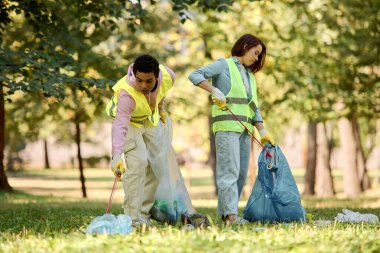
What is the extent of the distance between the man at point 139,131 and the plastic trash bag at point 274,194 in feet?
4.03

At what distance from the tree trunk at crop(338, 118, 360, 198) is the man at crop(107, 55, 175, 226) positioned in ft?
54.4

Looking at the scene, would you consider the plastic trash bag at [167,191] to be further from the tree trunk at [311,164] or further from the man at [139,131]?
the tree trunk at [311,164]

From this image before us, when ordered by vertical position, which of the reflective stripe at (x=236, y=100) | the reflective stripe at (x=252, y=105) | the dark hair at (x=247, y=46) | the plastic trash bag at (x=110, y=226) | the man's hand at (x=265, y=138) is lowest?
the plastic trash bag at (x=110, y=226)

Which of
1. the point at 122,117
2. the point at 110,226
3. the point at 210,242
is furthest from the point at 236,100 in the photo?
the point at 210,242

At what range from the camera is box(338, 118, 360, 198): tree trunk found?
23125 mm

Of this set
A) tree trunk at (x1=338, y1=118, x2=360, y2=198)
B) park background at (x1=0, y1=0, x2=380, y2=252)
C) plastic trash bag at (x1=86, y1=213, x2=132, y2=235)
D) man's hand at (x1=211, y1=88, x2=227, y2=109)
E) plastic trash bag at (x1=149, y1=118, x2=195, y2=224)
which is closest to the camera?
plastic trash bag at (x1=86, y1=213, x2=132, y2=235)

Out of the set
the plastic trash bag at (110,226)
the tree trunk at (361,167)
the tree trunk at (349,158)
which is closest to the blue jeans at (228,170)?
the plastic trash bag at (110,226)

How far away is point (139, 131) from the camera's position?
6.87 m

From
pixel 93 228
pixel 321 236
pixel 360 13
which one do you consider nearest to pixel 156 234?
pixel 93 228

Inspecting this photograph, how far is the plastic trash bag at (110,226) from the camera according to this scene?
5.65m

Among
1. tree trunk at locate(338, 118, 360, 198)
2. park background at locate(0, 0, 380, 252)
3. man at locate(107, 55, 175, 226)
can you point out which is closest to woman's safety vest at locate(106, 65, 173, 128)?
man at locate(107, 55, 175, 226)

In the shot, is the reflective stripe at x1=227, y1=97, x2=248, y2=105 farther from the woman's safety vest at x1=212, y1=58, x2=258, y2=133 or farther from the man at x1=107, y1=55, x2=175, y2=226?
the man at x1=107, y1=55, x2=175, y2=226

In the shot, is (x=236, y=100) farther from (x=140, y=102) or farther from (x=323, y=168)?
(x=323, y=168)

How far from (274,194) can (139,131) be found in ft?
5.27
